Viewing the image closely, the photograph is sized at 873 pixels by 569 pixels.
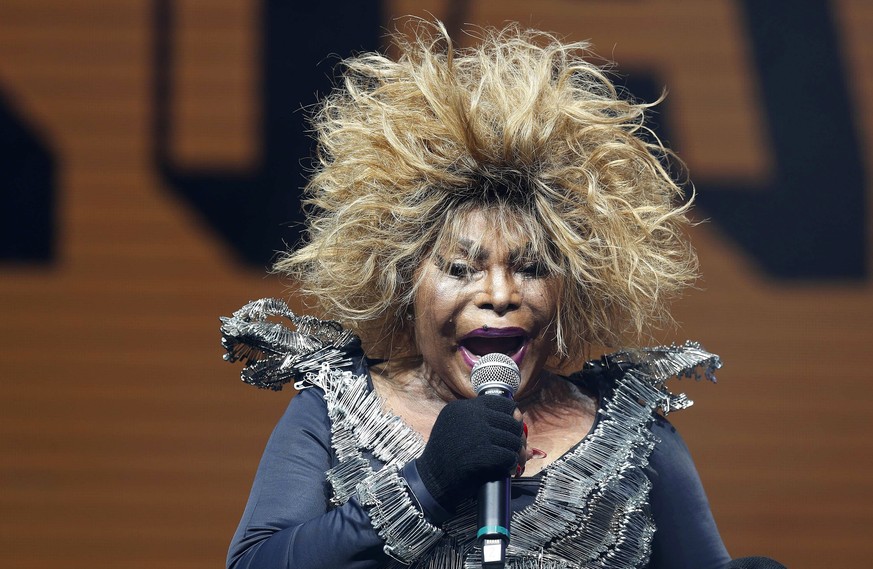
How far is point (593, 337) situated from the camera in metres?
1.86

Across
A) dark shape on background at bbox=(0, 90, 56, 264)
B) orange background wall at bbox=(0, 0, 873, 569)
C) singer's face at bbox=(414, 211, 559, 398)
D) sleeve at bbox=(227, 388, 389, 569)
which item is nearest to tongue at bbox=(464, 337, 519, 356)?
singer's face at bbox=(414, 211, 559, 398)

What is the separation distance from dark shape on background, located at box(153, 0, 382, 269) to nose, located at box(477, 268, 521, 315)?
2.14 metres

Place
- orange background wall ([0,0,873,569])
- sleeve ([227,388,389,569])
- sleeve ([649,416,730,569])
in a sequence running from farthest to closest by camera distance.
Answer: orange background wall ([0,0,873,569]), sleeve ([649,416,730,569]), sleeve ([227,388,389,569])

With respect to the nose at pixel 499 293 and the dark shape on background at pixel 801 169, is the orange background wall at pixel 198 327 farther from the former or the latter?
the nose at pixel 499 293

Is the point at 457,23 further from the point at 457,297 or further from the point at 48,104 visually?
the point at 457,297

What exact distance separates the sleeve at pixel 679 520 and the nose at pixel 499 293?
1.17 ft

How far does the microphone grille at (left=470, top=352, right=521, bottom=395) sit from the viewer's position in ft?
5.05

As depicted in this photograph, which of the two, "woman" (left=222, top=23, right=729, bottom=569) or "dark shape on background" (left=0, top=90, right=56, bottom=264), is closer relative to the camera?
"woman" (left=222, top=23, right=729, bottom=569)

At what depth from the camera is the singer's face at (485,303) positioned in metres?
1.64

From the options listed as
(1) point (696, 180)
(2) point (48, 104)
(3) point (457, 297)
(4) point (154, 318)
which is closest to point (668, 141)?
(1) point (696, 180)

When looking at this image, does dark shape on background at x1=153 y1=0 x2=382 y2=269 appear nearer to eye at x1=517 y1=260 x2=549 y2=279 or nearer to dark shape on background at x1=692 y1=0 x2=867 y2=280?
dark shape on background at x1=692 y1=0 x2=867 y2=280

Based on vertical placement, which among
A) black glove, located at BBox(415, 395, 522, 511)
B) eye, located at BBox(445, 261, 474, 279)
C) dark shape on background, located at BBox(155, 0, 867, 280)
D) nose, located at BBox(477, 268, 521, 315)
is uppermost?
dark shape on background, located at BBox(155, 0, 867, 280)

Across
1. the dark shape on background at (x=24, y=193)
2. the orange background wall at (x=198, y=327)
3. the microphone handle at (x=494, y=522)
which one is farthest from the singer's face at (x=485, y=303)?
the dark shape on background at (x=24, y=193)

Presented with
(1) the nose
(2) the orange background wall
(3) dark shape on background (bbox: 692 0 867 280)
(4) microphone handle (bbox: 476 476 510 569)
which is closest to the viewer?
(4) microphone handle (bbox: 476 476 510 569)
